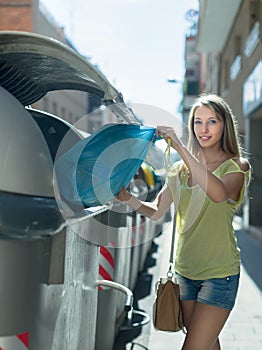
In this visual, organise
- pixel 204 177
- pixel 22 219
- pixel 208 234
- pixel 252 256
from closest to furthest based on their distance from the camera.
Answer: pixel 22 219
pixel 204 177
pixel 208 234
pixel 252 256

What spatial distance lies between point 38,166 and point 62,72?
0.84 meters

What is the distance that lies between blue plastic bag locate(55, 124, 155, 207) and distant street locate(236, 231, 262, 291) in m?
4.37

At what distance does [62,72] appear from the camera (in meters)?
2.74

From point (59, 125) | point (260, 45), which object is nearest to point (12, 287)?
point (59, 125)

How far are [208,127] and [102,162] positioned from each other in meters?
0.58

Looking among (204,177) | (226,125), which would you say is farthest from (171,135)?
(226,125)

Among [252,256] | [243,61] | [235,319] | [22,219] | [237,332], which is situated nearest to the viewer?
[22,219]

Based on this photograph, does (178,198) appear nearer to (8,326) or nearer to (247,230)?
(8,326)

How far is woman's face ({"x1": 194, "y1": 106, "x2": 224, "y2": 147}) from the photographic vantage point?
2.80m

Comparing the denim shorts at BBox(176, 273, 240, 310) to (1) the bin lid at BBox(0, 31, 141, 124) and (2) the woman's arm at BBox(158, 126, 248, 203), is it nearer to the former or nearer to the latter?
(2) the woman's arm at BBox(158, 126, 248, 203)

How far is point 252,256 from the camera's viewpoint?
921cm

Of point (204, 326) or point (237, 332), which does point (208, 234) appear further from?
point (237, 332)

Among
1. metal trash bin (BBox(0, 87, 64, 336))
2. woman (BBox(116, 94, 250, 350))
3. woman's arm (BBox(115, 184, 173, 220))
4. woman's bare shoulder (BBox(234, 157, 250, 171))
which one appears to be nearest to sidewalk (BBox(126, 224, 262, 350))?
woman (BBox(116, 94, 250, 350))

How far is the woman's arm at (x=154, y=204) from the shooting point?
3.05 meters
